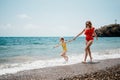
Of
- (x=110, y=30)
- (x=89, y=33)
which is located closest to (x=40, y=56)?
(x=89, y=33)

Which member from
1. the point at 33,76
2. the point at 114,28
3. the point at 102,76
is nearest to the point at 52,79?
the point at 33,76

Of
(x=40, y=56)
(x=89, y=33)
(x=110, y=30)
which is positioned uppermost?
(x=110, y=30)

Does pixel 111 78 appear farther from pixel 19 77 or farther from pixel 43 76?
pixel 19 77

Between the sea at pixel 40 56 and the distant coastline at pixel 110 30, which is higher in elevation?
the distant coastline at pixel 110 30

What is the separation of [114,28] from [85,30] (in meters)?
99.4

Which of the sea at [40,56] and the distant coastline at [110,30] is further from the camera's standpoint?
the distant coastline at [110,30]

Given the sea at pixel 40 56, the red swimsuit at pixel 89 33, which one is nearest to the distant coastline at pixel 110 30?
the sea at pixel 40 56

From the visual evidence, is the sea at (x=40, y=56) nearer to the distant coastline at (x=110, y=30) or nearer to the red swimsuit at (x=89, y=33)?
the red swimsuit at (x=89, y=33)

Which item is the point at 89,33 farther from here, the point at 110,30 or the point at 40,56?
the point at 110,30

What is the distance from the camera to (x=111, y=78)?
21.5ft

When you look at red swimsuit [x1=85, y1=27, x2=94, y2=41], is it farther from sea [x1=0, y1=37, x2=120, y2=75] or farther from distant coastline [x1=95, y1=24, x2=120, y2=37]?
distant coastline [x1=95, y1=24, x2=120, y2=37]

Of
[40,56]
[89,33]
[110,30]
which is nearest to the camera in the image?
[89,33]

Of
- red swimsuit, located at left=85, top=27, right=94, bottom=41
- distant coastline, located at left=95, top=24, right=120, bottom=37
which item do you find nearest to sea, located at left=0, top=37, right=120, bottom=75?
red swimsuit, located at left=85, top=27, right=94, bottom=41

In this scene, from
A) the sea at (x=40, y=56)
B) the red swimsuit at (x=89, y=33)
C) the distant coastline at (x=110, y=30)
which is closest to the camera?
the red swimsuit at (x=89, y=33)
